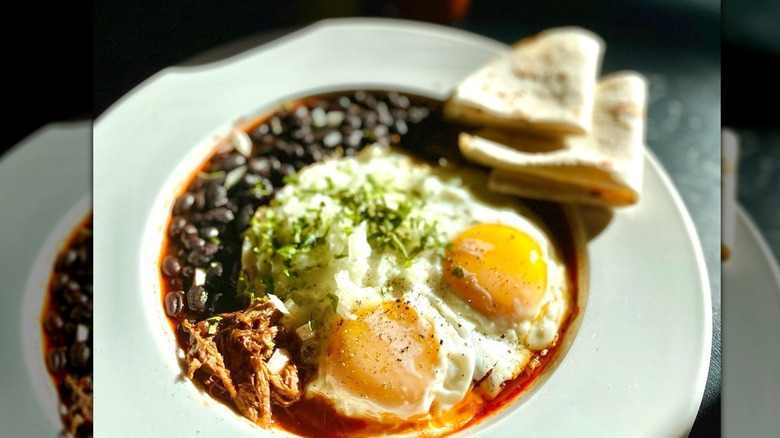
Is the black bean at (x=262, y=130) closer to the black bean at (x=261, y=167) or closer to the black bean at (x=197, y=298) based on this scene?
the black bean at (x=261, y=167)

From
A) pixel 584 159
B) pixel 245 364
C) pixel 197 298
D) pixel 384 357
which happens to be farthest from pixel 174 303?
pixel 584 159

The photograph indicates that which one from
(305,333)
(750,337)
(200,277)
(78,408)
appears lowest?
(750,337)

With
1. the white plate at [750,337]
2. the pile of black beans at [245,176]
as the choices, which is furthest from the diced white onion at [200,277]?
the white plate at [750,337]

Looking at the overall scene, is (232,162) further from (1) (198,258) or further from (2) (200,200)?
(1) (198,258)

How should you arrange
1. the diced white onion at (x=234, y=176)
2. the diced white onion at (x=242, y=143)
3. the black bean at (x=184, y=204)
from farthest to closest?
1. the diced white onion at (x=242, y=143)
2. the diced white onion at (x=234, y=176)
3. the black bean at (x=184, y=204)

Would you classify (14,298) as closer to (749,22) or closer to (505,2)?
(505,2)

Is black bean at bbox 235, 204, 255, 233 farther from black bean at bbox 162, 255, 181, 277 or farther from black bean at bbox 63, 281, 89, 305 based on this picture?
black bean at bbox 63, 281, 89, 305

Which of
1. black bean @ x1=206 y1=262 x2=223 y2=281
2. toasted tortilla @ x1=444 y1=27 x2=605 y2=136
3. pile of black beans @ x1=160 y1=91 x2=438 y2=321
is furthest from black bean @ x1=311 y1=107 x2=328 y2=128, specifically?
black bean @ x1=206 y1=262 x2=223 y2=281
